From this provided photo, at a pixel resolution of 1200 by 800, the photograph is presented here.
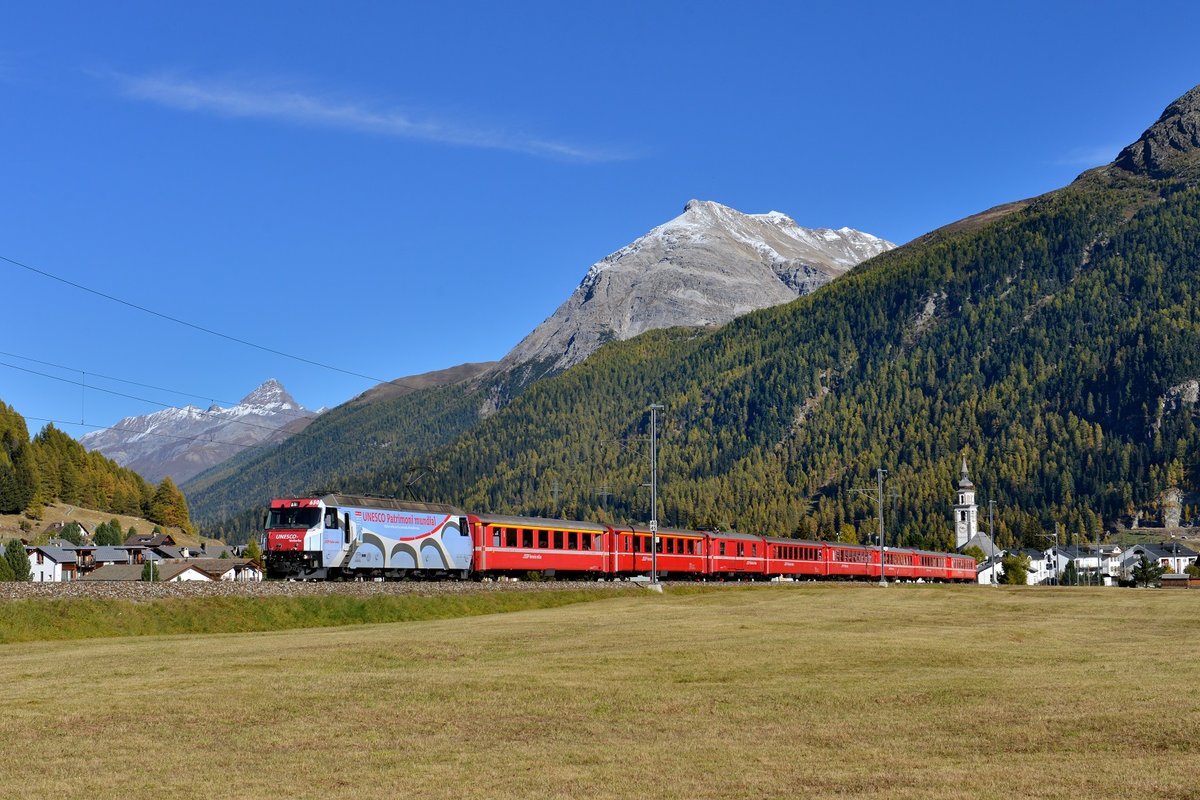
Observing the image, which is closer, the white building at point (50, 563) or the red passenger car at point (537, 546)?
the red passenger car at point (537, 546)

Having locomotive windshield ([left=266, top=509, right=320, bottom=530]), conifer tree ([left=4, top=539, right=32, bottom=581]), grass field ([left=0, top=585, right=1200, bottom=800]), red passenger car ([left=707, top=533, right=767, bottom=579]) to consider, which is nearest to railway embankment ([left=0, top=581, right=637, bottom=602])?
locomotive windshield ([left=266, top=509, right=320, bottom=530])

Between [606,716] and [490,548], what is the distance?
1992 inches

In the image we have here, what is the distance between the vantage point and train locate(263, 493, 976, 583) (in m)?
58.8

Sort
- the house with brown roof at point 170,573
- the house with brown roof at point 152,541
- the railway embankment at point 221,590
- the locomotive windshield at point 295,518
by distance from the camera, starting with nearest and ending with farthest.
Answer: the railway embankment at point 221,590 → the locomotive windshield at point 295,518 → the house with brown roof at point 170,573 → the house with brown roof at point 152,541

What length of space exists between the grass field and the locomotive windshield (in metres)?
19.5

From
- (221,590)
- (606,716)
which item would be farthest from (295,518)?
(606,716)

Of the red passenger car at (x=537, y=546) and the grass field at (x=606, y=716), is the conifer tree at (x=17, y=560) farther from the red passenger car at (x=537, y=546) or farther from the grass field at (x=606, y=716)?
the grass field at (x=606, y=716)

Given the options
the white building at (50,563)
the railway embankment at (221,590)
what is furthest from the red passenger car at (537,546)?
the white building at (50,563)

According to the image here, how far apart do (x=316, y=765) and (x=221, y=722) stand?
4420 mm

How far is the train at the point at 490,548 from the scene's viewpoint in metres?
58.8

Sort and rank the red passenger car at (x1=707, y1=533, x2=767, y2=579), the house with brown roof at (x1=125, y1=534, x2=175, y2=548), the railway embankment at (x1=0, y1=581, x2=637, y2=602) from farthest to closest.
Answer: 1. the house with brown roof at (x1=125, y1=534, x2=175, y2=548)
2. the red passenger car at (x1=707, y1=533, x2=767, y2=579)
3. the railway embankment at (x1=0, y1=581, x2=637, y2=602)

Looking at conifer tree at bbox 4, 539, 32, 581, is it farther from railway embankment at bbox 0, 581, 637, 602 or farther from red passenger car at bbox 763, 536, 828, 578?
railway embankment at bbox 0, 581, 637, 602

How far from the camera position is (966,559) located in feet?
484

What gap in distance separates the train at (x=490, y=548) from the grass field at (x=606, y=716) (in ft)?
65.1
